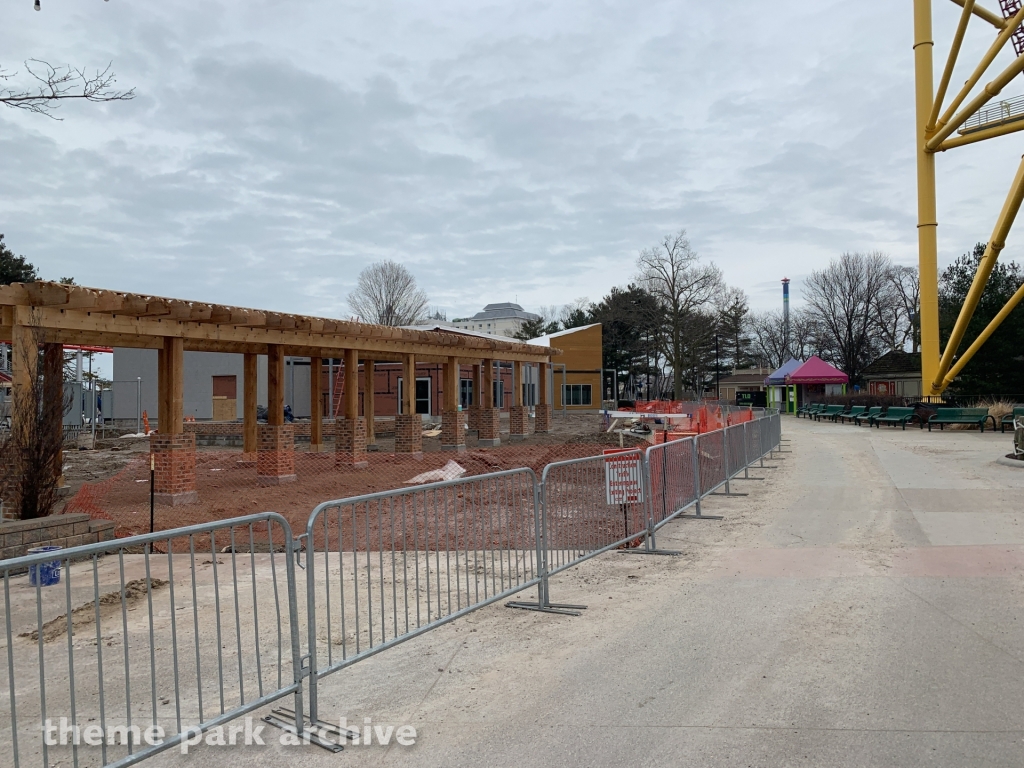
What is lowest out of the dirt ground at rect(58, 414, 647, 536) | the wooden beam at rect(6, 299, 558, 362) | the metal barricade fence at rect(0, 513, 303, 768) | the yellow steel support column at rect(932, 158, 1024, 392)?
the dirt ground at rect(58, 414, 647, 536)

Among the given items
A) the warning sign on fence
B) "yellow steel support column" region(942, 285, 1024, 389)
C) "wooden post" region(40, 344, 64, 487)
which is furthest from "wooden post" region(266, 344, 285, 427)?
"yellow steel support column" region(942, 285, 1024, 389)

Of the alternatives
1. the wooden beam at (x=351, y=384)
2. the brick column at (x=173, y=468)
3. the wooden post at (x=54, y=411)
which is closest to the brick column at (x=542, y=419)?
the wooden beam at (x=351, y=384)

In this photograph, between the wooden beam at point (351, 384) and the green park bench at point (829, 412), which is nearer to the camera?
the wooden beam at point (351, 384)

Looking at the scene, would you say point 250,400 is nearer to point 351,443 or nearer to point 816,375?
point 351,443

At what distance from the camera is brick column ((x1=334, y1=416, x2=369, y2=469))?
18438mm

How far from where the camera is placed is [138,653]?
5.20 metres

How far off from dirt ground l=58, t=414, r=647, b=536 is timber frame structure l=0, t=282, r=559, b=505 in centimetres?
69

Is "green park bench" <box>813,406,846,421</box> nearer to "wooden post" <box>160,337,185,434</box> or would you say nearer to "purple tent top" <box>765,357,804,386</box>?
"purple tent top" <box>765,357,804,386</box>

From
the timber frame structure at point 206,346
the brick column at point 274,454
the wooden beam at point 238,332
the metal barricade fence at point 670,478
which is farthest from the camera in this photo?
the brick column at point 274,454

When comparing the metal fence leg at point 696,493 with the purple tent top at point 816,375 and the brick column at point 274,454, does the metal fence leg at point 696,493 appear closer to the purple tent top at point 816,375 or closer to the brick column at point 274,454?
the brick column at point 274,454

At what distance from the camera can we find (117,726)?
3979 millimetres

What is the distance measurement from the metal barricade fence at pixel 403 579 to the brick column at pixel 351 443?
9407 mm

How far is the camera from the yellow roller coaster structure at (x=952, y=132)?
30192 mm

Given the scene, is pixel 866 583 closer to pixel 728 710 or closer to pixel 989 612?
pixel 989 612
